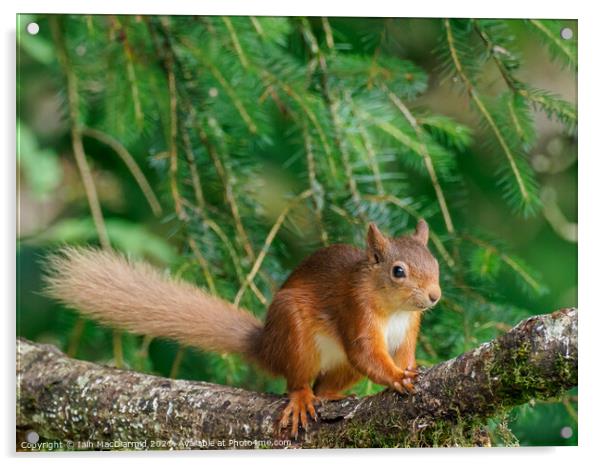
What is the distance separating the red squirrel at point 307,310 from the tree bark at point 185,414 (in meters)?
0.06

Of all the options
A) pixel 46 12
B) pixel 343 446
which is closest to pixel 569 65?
pixel 343 446

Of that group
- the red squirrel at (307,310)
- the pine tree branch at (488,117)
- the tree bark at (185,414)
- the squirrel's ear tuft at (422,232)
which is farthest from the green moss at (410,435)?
the pine tree branch at (488,117)

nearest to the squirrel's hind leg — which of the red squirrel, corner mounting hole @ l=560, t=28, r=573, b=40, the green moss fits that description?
the red squirrel

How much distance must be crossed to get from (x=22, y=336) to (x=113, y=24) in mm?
881

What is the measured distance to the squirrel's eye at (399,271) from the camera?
2166mm

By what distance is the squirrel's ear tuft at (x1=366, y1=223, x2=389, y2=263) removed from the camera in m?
2.22

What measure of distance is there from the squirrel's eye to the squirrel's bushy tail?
44cm

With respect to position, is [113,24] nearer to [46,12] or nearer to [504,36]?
[46,12]

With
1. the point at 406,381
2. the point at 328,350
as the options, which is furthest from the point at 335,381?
the point at 406,381

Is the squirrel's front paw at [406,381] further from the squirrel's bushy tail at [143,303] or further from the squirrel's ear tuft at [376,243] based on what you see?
the squirrel's bushy tail at [143,303]

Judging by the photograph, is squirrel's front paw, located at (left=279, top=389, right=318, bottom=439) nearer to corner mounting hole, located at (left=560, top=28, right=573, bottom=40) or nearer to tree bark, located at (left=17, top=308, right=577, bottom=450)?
tree bark, located at (left=17, top=308, right=577, bottom=450)

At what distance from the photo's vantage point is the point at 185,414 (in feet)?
7.57

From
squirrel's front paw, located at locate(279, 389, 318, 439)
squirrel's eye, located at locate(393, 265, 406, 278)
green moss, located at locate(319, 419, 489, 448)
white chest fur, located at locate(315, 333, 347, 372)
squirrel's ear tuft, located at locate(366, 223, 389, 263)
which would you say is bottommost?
green moss, located at locate(319, 419, 489, 448)

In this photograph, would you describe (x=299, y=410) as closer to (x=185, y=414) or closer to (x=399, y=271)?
(x=185, y=414)
